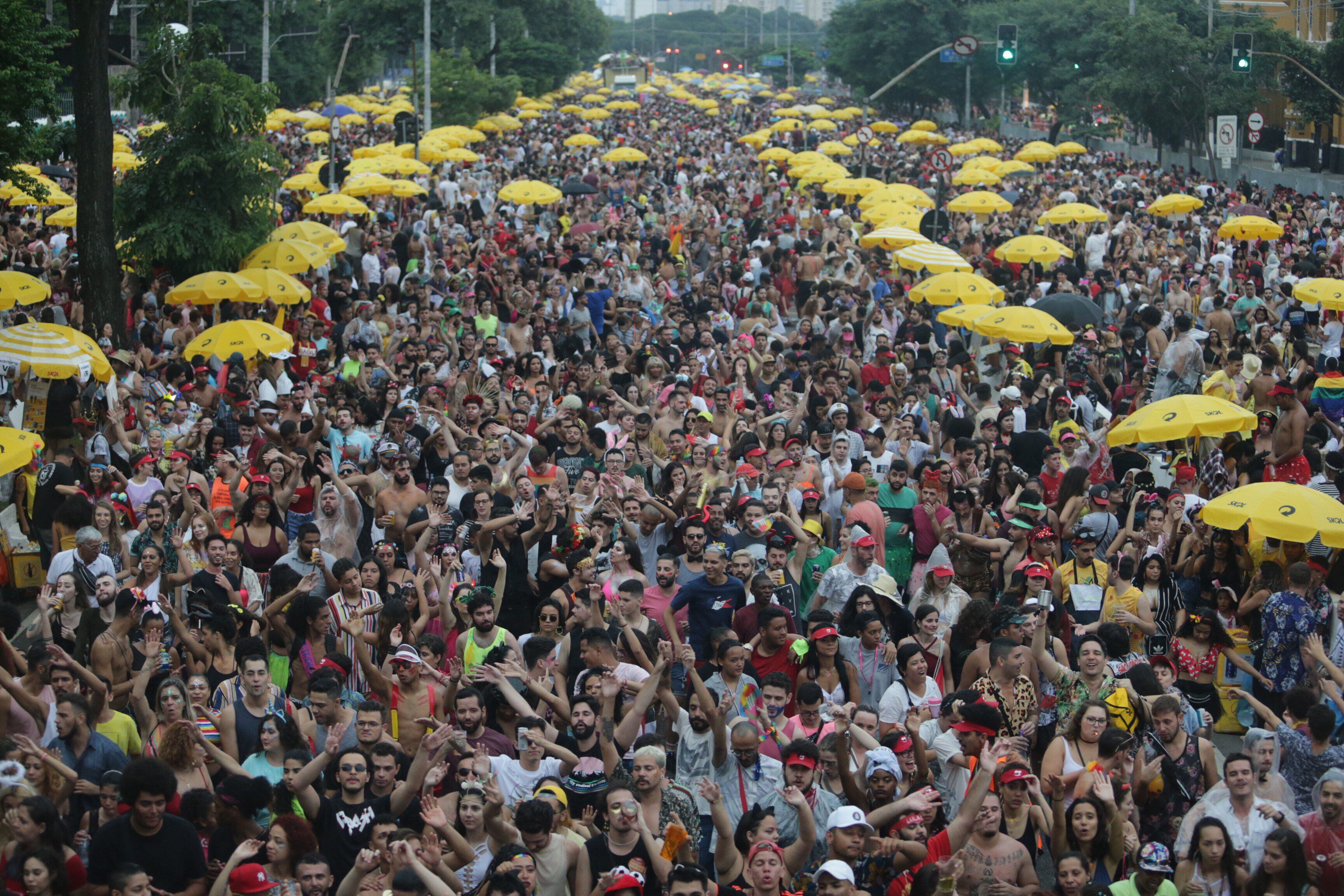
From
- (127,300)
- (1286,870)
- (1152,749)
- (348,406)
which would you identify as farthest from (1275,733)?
(127,300)

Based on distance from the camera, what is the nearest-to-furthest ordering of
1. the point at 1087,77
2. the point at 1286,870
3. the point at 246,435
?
the point at 1286,870 < the point at 246,435 < the point at 1087,77

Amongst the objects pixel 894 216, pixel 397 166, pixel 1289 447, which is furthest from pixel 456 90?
pixel 1289 447

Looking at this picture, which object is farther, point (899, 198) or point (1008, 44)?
point (1008, 44)

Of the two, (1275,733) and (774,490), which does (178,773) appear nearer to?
(774,490)

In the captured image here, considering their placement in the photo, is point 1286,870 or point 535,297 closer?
point 1286,870

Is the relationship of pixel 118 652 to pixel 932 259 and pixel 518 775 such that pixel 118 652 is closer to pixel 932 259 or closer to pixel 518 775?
pixel 518 775

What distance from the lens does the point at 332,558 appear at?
31.9 feet

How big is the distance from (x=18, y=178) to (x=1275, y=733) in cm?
1315

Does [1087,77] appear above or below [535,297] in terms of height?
above

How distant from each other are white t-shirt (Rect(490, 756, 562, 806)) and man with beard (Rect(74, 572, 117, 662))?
2500 mm

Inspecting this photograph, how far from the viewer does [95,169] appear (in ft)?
53.3

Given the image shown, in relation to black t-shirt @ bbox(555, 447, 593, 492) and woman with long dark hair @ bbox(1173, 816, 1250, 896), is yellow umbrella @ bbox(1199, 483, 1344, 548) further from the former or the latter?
black t-shirt @ bbox(555, 447, 593, 492)

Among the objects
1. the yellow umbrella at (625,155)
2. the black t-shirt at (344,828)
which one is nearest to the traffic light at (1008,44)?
the yellow umbrella at (625,155)

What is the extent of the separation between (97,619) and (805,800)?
4085 millimetres
